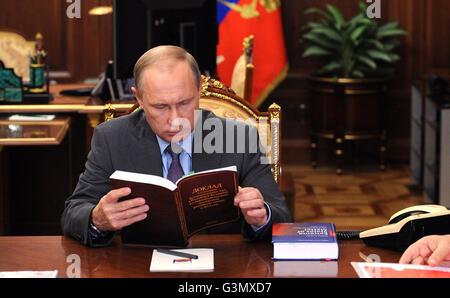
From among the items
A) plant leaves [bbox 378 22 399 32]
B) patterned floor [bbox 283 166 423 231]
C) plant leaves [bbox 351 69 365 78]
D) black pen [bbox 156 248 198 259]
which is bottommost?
patterned floor [bbox 283 166 423 231]

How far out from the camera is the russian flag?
7.37 metres

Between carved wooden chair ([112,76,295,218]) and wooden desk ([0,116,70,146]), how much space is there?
120 centimetres

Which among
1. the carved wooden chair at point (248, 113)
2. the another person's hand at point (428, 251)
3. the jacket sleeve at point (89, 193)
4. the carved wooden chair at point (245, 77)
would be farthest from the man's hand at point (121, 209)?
the carved wooden chair at point (245, 77)

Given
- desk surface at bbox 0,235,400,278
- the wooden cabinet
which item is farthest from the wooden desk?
the wooden cabinet

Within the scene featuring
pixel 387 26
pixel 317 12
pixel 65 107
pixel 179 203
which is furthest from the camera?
pixel 317 12

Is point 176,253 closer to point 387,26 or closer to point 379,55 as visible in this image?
point 379,55

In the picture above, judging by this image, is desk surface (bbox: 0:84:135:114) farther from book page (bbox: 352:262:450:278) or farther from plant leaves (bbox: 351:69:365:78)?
book page (bbox: 352:262:450:278)

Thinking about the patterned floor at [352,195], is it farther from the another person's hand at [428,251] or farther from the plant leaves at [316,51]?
the another person's hand at [428,251]

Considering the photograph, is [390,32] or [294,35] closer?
[390,32]

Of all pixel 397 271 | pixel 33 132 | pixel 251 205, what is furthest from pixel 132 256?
pixel 33 132

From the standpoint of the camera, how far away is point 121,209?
2.54 meters

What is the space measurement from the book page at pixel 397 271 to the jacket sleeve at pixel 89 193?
0.72 metres

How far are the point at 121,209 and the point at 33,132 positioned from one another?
237cm
